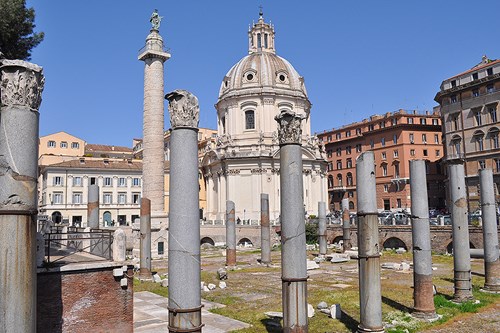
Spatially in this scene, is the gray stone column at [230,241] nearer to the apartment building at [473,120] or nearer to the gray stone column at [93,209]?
the gray stone column at [93,209]

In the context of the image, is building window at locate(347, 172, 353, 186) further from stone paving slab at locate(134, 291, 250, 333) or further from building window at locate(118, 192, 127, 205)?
stone paving slab at locate(134, 291, 250, 333)

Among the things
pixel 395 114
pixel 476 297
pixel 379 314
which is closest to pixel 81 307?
pixel 379 314

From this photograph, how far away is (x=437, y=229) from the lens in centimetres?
3073

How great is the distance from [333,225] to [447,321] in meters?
27.7

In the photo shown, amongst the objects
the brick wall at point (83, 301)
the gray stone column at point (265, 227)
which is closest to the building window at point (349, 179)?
the gray stone column at point (265, 227)

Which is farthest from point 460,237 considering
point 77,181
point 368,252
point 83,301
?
point 77,181

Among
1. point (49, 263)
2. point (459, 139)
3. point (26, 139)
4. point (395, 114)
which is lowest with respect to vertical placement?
point (49, 263)

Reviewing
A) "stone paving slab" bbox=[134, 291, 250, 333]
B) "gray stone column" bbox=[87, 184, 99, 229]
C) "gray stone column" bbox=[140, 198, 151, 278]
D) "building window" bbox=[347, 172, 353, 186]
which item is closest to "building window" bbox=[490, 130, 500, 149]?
"building window" bbox=[347, 172, 353, 186]

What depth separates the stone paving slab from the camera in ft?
39.9

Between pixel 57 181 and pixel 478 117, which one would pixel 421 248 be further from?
pixel 57 181

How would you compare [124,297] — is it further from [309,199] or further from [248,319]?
[309,199]

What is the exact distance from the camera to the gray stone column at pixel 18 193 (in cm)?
611

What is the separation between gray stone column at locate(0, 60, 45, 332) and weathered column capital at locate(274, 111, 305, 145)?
4769mm

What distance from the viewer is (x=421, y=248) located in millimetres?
12898
